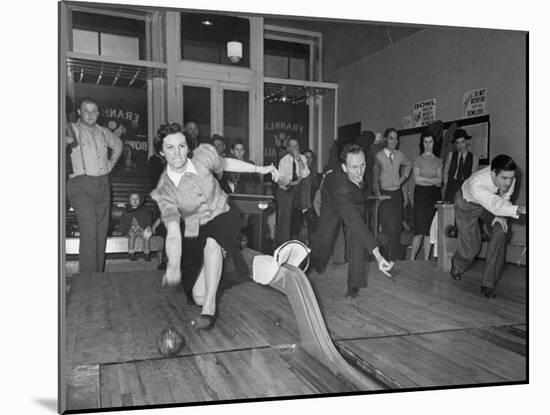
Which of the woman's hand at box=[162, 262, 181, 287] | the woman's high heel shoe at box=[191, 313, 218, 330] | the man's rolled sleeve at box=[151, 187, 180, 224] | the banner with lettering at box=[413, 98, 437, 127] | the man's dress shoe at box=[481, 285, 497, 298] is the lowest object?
the woman's high heel shoe at box=[191, 313, 218, 330]

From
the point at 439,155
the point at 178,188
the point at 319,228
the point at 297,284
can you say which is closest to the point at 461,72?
the point at 439,155

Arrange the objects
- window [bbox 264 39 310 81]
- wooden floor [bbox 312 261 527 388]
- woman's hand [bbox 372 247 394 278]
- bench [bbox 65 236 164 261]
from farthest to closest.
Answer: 1. woman's hand [bbox 372 247 394 278]
2. wooden floor [bbox 312 261 527 388]
3. window [bbox 264 39 310 81]
4. bench [bbox 65 236 164 261]

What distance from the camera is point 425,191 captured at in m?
3.51

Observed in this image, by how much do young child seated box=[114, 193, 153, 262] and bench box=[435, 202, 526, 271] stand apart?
5.51ft

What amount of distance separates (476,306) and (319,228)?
107 cm

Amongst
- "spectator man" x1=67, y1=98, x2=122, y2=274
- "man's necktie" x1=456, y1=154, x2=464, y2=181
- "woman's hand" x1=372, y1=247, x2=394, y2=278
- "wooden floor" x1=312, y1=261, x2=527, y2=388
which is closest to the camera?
"spectator man" x1=67, y1=98, x2=122, y2=274

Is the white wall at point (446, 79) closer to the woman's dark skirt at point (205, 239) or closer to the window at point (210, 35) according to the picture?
the window at point (210, 35)

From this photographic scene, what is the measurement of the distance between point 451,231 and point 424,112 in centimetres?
72

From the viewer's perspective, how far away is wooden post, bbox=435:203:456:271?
354 cm

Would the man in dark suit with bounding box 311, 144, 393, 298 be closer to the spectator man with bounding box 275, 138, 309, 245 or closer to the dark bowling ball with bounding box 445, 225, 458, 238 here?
the spectator man with bounding box 275, 138, 309, 245

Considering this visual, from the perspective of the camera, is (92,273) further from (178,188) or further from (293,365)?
(293,365)

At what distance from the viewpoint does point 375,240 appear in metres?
3.41

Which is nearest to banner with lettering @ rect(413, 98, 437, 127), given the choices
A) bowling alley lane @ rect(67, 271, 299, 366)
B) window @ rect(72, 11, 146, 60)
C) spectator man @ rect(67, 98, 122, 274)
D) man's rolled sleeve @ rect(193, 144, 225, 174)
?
man's rolled sleeve @ rect(193, 144, 225, 174)

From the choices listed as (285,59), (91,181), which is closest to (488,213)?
(285,59)
